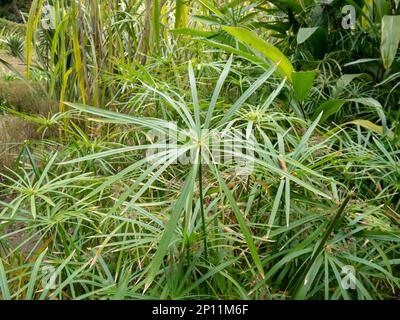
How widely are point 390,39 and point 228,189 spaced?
0.83 m

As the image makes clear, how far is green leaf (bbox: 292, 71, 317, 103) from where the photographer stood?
1.07m

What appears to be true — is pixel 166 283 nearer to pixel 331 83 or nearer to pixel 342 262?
pixel 342 262

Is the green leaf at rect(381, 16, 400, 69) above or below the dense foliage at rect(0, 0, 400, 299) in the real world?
above

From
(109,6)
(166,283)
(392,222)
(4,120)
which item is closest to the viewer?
(166,283)

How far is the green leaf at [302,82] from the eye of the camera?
1074 millimetres

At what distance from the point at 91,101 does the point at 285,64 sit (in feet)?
2.07

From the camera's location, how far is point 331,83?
4.39 feet

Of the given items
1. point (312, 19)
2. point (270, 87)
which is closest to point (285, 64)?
point (270, 87)

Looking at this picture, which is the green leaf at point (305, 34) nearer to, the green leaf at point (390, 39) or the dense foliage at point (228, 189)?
the dense foliage at point (228, 189)

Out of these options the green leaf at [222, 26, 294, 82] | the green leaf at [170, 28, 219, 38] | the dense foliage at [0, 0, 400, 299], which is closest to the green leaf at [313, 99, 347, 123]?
the dense foliage at [0, 0, 400, 299]

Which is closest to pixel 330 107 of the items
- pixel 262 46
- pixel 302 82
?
pixel 302 82

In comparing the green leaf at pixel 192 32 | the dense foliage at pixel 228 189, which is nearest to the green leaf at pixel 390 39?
the dense foliage at pixel 228 189

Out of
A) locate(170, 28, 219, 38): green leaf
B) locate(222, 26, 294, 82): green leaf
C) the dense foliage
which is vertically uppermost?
locate(170, 28, 219, 38): green leaf

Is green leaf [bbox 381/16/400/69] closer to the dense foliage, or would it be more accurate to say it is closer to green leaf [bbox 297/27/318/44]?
the dense foliage
